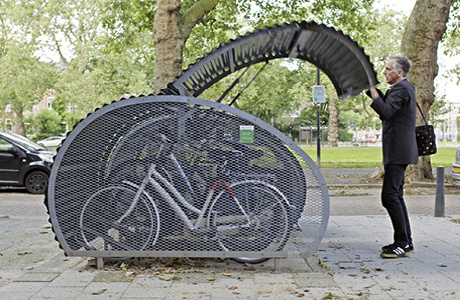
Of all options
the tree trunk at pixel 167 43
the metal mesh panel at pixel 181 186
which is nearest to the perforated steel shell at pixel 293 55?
the metal mesh panel at pixel 181 186

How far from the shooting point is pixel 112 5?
2089 centimetres

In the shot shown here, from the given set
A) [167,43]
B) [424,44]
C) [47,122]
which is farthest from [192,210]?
[47,122]

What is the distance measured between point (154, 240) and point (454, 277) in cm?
265

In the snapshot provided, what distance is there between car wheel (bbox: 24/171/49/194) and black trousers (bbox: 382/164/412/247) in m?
9.96

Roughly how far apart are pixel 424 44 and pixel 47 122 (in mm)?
57713

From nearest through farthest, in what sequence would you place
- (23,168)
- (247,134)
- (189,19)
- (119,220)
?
(247,134) → (119,220) → (23,168) → (189,19)

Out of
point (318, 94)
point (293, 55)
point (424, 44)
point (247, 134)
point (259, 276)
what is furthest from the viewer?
point (318, 94)

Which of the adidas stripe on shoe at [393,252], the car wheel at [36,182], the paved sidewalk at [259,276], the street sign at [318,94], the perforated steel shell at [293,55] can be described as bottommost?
the paved sidewalk at [259,276]

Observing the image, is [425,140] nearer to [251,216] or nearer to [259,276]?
[251,216]

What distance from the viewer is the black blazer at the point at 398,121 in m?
5.77

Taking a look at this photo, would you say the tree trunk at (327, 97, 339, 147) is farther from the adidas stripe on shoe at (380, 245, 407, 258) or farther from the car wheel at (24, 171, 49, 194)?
the adidas stripe on shoe at (380, 245, 407, 258)

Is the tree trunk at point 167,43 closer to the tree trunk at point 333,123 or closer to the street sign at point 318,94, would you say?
the street sign at point 318,94

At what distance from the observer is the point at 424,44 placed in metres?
15.1

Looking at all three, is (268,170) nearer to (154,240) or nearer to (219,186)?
(219,186)
